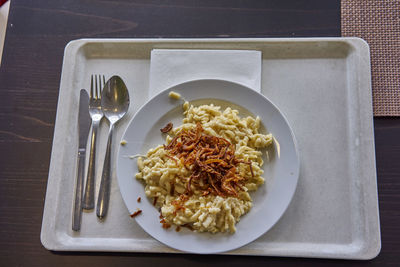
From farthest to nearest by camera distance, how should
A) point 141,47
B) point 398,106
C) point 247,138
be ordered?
point 141,47, point 398,106, point 247,138

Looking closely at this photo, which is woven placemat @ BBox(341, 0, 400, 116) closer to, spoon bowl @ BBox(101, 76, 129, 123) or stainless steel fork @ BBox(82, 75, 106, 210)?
spoon bowl @ BBox(101, 76, 129, 123)

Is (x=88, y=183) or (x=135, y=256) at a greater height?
(x=88, y=183)

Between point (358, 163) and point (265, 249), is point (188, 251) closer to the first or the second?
point (265, 249)

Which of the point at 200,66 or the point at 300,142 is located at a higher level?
the point at 200,66

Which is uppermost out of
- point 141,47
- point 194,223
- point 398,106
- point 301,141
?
point 141,47

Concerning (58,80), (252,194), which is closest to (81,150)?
(58,80)

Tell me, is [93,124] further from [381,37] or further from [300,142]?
[381,37]

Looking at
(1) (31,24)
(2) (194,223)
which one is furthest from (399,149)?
(1) (31,24)

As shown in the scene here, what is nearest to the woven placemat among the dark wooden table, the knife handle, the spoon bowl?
the dark wooden table
